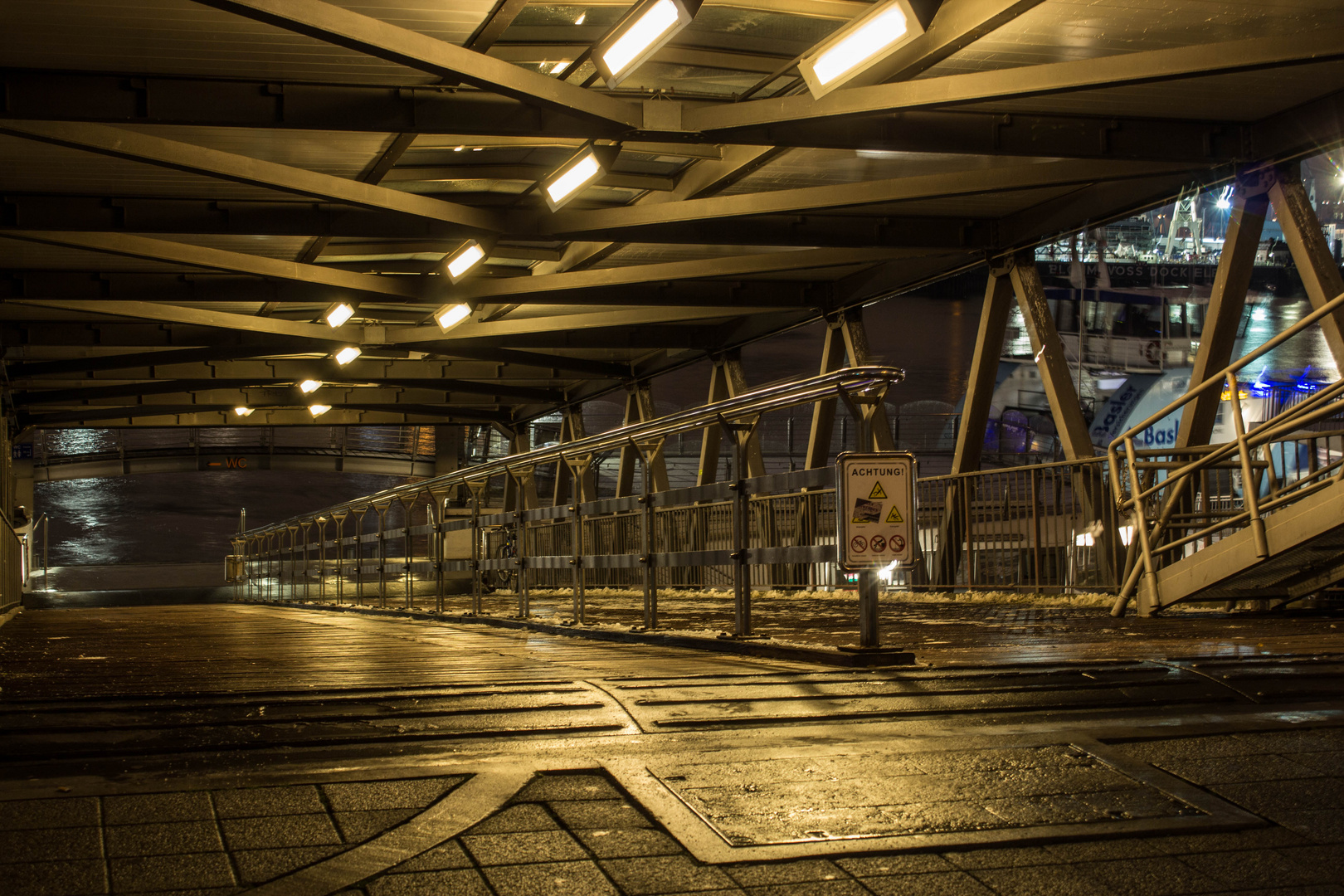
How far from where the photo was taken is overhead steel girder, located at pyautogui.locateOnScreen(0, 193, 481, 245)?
12.0 m

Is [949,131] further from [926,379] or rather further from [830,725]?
[926,379]

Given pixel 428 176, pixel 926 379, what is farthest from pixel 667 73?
pixel 926 379

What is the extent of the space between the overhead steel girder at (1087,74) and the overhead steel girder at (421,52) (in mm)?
1775

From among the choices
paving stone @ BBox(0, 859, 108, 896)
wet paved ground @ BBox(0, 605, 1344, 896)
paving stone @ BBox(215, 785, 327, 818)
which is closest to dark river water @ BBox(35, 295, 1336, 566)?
wet paved ground @ BBox(0, 605, 1344, 896)

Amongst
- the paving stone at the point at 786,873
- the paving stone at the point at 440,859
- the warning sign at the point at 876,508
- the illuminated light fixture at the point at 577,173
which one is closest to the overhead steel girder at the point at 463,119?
the illuminated light fixture at the point at 577,173

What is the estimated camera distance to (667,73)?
393 inches

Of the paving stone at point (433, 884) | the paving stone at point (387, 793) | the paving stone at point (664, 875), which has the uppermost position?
the paving stone at point (387, 793)

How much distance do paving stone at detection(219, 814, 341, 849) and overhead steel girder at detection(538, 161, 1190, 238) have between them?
996cm

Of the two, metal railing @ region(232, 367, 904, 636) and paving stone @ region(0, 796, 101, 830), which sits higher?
metal railing @ region(232, 367, 904, 636)

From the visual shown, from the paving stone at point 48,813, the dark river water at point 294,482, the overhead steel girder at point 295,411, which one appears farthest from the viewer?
the dark river water at point 294,482

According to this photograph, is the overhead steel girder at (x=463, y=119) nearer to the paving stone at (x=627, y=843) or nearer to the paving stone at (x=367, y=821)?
the paving stone at (x=367, y=821)

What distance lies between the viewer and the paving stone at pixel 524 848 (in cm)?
266

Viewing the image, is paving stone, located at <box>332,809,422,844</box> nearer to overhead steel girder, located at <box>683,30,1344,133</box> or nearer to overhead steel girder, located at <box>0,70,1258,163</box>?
overhead steel girder, located at <box>0,70,1258,163</box>

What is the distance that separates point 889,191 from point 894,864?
10004 millimetres
